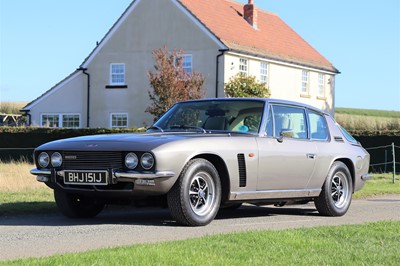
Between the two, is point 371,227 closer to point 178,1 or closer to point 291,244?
point 291,244

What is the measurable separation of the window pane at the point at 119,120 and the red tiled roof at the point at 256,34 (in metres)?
7.06

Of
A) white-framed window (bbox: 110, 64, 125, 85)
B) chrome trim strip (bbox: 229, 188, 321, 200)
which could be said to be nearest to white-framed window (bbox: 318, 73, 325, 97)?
white-framed window (bbox: 110, 64, 125, 85)

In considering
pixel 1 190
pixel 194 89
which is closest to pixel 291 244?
pixel 1 190

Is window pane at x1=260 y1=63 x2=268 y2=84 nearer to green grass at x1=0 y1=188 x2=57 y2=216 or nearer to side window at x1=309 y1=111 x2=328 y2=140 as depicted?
green grass at x1=0 y1=188 x2=57 y2=216

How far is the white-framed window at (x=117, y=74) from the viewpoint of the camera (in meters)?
41.7

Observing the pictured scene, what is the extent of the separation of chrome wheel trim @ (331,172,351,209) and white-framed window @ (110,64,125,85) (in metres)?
30.8

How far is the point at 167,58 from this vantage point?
37.4 metres

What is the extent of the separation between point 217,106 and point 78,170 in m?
2.37

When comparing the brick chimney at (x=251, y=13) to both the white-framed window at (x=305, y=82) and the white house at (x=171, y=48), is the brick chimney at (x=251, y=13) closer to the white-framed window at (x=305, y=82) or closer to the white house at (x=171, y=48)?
the white house at (x=171, y=48)

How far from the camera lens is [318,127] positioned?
11.5 meters

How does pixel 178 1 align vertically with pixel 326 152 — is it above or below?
above

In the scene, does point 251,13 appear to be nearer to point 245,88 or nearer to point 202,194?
point 245,88

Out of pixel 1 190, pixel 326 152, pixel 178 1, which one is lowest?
pixel 1 190

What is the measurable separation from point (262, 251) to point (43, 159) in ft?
12.5
